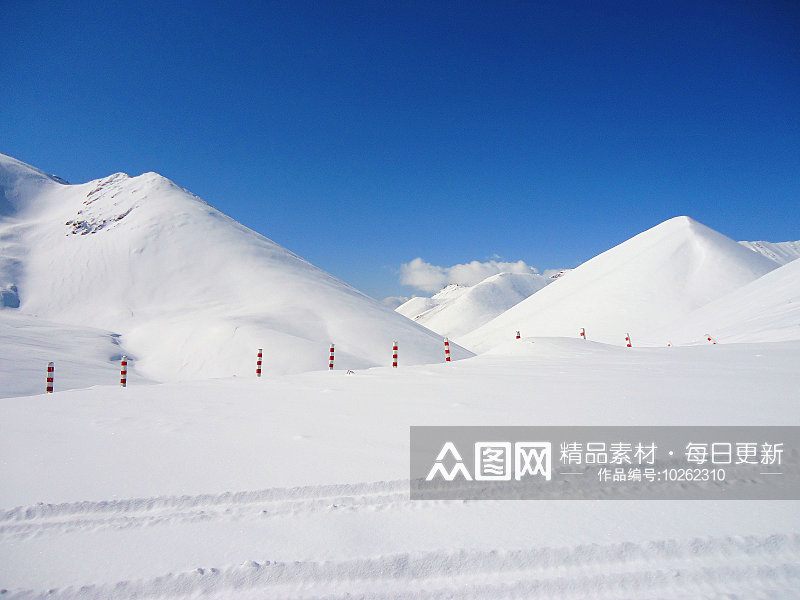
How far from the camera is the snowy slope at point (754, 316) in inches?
537

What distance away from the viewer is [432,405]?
5.37 m

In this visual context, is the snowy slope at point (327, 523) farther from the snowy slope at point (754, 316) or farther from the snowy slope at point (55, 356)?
the snowy slope at point (754, 316)

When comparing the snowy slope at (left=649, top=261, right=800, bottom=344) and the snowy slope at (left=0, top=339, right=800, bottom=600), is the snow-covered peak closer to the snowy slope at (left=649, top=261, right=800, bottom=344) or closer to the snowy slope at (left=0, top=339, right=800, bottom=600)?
the snowy slope at (left=0, top=339, right=800, bottom=600)

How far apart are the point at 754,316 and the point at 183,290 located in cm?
3499

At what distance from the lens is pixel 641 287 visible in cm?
3809

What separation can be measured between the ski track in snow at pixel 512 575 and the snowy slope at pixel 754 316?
534 inches

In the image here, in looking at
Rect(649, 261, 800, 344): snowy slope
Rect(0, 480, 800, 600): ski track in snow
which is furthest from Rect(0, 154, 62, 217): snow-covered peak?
Rect(649, 261, 800, 344): snowy slope

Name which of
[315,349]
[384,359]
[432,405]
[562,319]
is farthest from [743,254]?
[432,405]

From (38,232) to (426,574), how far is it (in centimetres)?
6263

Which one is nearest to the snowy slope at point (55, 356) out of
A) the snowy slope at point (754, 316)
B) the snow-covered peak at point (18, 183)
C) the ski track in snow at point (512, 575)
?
the ski track in snow at point (512, 575)

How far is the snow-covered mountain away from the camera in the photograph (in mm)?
19734

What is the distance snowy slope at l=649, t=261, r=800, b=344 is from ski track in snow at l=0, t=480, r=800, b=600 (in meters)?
13.6

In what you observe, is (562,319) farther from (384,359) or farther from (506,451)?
(506,451)

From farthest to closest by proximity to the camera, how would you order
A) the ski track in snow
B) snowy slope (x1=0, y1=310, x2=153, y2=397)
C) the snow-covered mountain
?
the snow-covered mountain
snowy slope (x1=0, y1=310, x2=153, y2=397)
the ski track in snow
